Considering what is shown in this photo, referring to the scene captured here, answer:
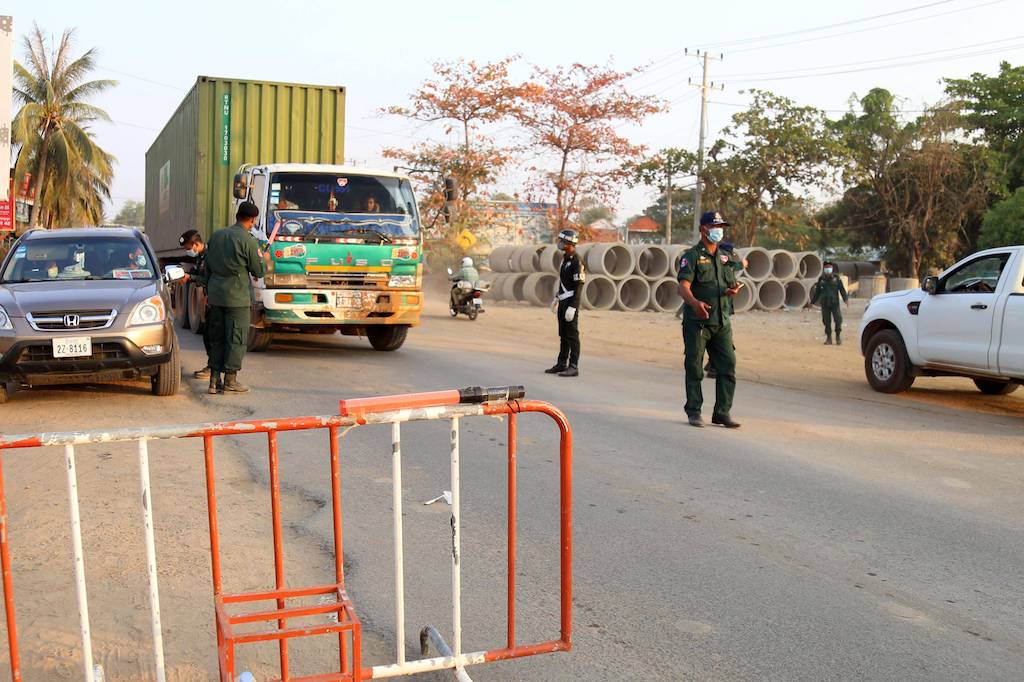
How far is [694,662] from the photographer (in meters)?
3.89

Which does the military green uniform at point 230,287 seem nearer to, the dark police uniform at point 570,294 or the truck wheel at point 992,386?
the dark police uniform at point 570,294

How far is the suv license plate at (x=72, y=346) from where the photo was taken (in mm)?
8938

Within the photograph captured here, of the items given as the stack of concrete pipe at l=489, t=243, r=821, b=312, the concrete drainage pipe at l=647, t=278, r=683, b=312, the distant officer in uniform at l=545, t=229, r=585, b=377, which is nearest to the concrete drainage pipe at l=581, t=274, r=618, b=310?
the stack of concrete pipe at l=489, t=243, r=821, b=312

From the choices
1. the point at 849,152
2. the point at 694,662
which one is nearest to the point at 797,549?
the point at 694,662

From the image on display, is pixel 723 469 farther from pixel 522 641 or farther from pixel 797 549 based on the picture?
pixel 522 641

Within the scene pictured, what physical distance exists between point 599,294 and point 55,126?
25941mm

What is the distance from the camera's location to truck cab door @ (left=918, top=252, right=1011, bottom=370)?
10.4 meters

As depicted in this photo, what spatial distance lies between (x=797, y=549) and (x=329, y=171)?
957cm

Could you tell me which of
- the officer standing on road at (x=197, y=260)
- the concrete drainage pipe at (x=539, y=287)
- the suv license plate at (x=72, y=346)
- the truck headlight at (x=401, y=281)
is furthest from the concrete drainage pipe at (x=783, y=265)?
the suv license plate at (x=72, y=346)

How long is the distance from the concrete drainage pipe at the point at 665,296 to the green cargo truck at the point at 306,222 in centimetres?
1614

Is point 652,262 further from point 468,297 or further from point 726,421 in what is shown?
point 726,421

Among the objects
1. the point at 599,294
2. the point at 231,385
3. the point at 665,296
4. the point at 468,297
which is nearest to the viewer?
the point at 231,385

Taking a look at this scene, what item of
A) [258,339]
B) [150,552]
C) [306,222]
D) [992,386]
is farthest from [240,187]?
[150,552]

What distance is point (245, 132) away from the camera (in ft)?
51.4
